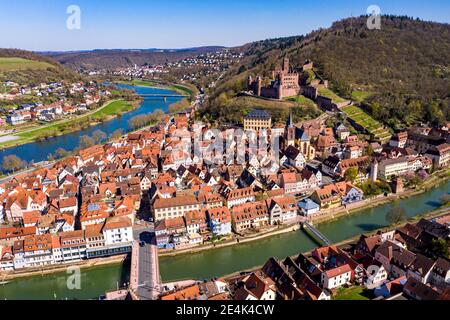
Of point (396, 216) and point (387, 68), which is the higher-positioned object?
point (387, 68)

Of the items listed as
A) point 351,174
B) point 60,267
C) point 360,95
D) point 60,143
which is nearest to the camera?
point 60,267

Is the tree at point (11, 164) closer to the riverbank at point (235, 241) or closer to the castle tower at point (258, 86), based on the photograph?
the riverbank at point (235, 241)

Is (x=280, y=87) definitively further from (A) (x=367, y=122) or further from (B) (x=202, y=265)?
(B) (x=202, y=265)

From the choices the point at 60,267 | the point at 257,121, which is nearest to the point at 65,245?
the point at 60,267

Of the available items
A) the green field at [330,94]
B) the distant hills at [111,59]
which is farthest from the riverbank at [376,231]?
the distant hills at [111,59]

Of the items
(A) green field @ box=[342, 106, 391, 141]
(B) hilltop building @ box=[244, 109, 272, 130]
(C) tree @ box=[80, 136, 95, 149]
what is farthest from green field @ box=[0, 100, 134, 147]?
(A) green field @ box=[342, 106, 391, 141]
